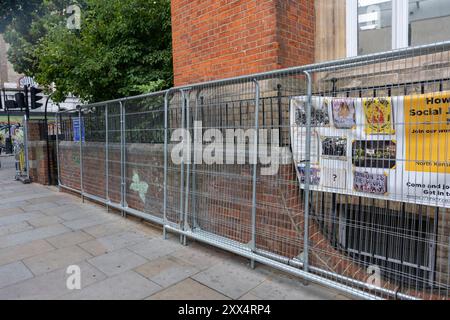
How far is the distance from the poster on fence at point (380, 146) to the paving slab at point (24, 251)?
365 cm

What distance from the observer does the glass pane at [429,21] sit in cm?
374

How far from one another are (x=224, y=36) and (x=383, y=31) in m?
2.10

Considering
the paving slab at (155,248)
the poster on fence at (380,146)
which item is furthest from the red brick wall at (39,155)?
the poster on fence at (380,146)

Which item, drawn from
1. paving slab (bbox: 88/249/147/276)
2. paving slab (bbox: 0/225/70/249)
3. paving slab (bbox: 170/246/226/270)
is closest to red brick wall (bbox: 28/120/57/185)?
paving slab (bbox: 0/225/70/249)

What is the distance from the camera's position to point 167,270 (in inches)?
151

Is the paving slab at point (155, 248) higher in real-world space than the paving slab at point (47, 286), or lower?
higher

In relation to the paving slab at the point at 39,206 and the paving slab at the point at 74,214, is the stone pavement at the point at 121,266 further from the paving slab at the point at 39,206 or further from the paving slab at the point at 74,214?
the paving slab at the point at 39,206

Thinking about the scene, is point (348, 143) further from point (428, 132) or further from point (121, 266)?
point (121, 266)

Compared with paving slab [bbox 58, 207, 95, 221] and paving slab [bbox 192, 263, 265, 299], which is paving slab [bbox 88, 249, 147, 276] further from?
paving slab [bbox 58, 207, 95, 221]

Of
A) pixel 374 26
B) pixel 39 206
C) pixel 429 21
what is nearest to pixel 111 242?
pixel 39 206

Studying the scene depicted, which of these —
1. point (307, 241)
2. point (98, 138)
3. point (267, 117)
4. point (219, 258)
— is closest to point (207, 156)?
point (267, 117)

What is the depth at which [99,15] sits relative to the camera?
812 centimetres

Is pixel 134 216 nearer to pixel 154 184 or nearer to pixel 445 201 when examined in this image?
pixel 154 184

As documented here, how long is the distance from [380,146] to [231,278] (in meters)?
2.04
